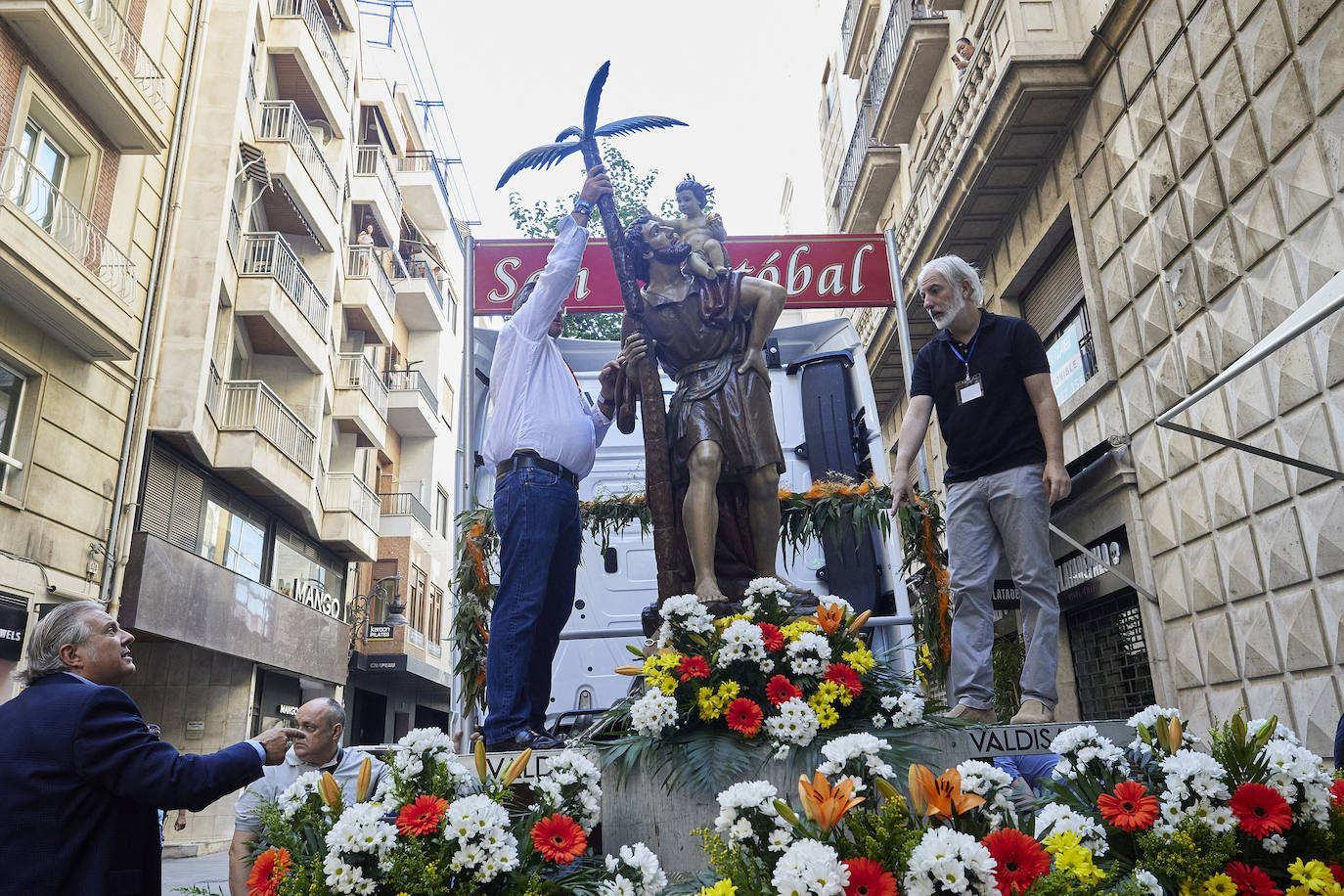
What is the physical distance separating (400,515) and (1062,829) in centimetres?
2706

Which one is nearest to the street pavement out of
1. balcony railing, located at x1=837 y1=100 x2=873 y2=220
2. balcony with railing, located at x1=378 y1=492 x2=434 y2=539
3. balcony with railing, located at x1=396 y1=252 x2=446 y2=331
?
balcony with railing, located at x1=378 y1=492 x2=434 y2=539

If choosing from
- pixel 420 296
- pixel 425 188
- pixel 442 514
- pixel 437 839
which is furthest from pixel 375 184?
pixel 437 839

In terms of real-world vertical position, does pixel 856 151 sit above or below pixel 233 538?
above

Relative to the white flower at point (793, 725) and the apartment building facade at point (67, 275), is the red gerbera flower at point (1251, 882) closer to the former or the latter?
the white flower at point (793, 725)

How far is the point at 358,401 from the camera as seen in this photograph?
23812 millimetres

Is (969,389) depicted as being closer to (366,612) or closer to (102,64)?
(102,64)

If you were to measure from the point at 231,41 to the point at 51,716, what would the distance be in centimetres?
1690

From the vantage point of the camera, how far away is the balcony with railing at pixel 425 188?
102ft

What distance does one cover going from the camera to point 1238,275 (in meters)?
7.42

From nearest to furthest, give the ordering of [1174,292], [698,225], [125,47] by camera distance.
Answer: [698,225], [1174,292], [125,47]

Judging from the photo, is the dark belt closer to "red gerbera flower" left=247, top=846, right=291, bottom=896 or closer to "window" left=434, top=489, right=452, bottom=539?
"red gerbera flower" left=247, top=846, right=291, bottom=896

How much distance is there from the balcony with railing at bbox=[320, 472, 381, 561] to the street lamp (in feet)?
6.11

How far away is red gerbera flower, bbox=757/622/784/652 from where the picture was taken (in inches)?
149

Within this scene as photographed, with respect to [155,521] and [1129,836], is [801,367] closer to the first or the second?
[1129,836]
